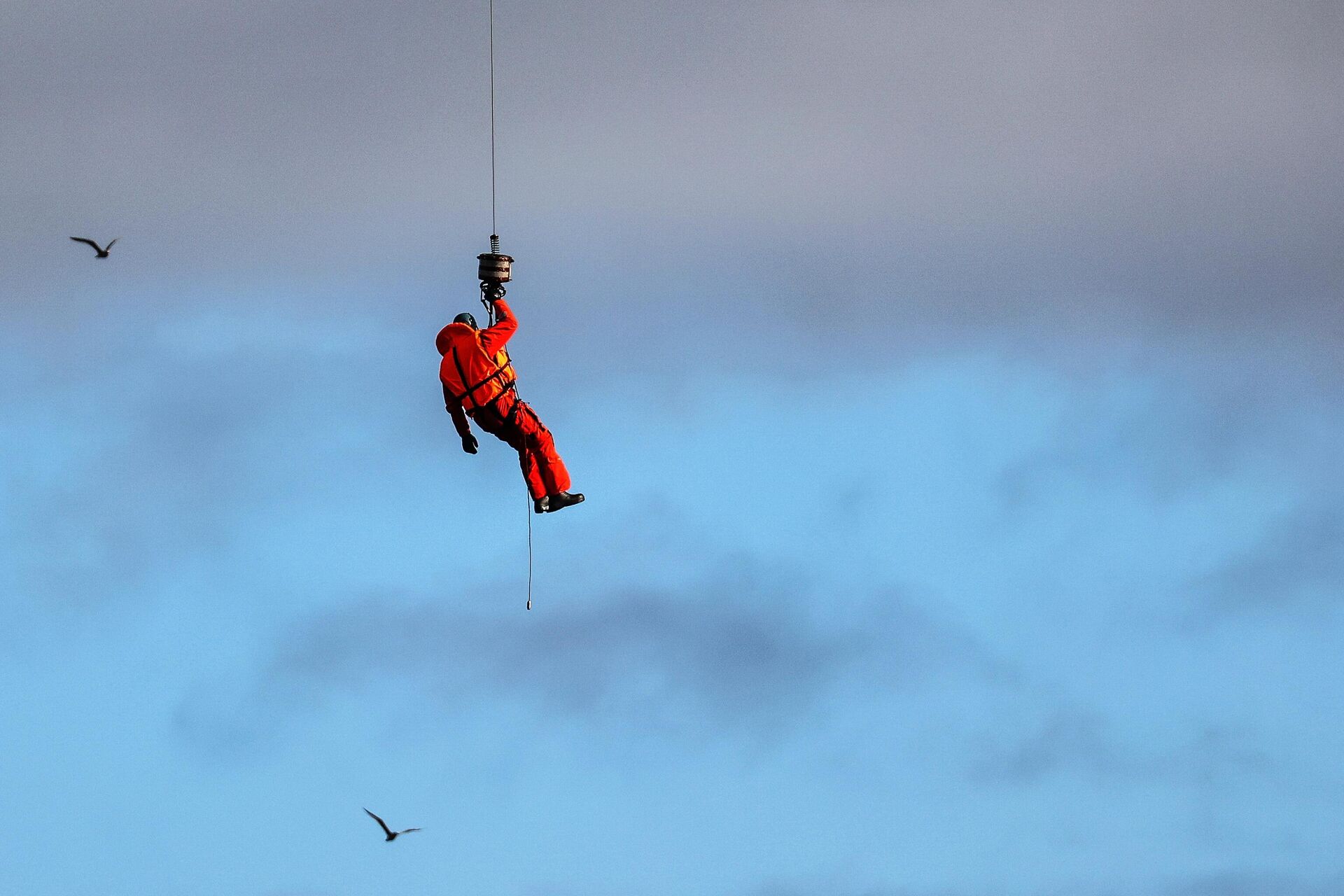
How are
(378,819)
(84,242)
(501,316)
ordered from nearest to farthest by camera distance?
(84,242), (501,316), (378,819)

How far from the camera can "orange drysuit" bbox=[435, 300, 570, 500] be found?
4550 centimetres

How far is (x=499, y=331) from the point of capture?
45.7 m

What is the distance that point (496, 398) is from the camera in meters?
45.8

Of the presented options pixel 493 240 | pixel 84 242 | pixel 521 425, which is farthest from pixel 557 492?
pixel 84 242

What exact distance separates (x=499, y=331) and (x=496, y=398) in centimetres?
109

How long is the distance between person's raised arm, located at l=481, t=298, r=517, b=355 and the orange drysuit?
11 mm

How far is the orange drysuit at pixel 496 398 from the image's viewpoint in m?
45.5

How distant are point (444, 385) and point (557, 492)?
2.61 metres

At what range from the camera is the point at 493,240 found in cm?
Answer: 4388

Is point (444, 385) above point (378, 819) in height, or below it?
above

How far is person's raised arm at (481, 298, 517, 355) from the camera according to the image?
149 feet

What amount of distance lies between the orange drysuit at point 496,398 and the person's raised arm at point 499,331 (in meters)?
0.01

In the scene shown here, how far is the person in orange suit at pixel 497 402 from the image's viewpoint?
45.5 m

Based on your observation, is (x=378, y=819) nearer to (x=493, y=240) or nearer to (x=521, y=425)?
(x=521, y=425)
